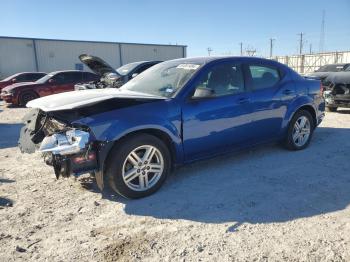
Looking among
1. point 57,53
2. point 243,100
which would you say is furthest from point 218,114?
point 57,53

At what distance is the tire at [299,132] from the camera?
574cm

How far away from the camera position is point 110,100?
3852mm

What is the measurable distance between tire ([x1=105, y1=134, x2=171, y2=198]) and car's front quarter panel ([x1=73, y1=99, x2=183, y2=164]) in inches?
5.5

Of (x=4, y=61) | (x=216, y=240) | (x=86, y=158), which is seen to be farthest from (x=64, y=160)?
(x=4, y=61)

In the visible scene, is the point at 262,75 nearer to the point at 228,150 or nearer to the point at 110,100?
the point at 228,150

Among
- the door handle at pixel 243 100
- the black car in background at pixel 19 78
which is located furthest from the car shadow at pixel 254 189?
the black car in background at pixel 19 78

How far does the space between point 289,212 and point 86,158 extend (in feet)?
7.47

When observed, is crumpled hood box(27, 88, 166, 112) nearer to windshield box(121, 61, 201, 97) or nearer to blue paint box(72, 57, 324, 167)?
blue paint box(72, 57, 324, 167)

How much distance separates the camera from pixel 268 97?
5223mm

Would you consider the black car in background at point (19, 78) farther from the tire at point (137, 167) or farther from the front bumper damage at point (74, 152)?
the tire at point (137, 167)

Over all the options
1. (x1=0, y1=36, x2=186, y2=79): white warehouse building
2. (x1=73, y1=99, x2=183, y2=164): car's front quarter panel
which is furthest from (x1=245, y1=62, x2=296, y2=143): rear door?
(x1=0, y1=36, x2=186, y2=79): white warehouse building

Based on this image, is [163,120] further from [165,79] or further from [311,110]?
[311,110]

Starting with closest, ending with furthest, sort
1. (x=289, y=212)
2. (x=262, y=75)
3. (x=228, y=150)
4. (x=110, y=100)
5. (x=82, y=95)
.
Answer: (x=289, y=212)
(x=110, y=100)
(x=82, y=95)
(x=228, y=150)
(x=262, y=75)

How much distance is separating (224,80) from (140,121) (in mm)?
1575
